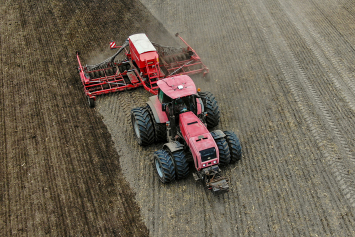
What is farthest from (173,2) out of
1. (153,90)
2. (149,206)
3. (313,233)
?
(313,233)

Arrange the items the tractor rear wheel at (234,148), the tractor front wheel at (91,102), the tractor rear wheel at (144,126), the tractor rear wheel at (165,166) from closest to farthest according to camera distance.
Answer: the tractor rear wheel at (165,166) < the tractor rear wheel at (234,148) < the tractor rear wheel at (144,126) < the tractor front wheel at (91,102)

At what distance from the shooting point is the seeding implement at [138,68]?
1143cm

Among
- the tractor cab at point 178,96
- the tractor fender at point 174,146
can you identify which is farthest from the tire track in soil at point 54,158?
the tractor cab at point 178,96

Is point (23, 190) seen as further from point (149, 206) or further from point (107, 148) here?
point (149, 206)

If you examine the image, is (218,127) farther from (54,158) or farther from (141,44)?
(54,158)

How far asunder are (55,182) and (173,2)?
459 inches

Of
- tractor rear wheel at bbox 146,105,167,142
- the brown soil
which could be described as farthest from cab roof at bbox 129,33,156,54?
tractor rear wheel at bbox 146,105,167,142

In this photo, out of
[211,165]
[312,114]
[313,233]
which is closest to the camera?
[313,233]

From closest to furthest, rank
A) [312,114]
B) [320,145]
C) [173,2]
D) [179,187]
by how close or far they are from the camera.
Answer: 1. [179,187]
2. [320,145]
3. [312,114]
4. [173,2]

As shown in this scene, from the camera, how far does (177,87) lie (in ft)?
28.4

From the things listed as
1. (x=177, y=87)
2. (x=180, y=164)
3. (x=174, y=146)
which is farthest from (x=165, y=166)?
(x=177, y=87)

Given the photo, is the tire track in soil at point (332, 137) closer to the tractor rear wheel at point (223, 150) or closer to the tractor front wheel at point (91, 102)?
the tractor rear wheel at point (223, 150)

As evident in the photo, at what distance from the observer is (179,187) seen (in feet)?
27.5

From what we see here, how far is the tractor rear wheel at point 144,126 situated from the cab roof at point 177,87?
95 centimetres
